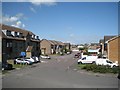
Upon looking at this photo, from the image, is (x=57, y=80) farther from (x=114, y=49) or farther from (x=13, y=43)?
(x=13, y=43)

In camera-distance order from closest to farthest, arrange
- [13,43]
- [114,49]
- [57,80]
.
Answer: [57,80], [114,49], [13,43]

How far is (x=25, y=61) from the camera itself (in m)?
46.0

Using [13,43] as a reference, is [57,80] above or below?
below

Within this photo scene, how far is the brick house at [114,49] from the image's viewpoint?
4396 cm

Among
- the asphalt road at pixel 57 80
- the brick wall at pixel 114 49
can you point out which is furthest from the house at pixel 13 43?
the asphalt road at pixel 57 80

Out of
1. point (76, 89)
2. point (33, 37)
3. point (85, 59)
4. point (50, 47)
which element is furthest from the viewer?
point (50, 47)

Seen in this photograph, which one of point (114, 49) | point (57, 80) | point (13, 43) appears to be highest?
point (13, 43)

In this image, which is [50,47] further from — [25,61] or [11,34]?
[25,61]

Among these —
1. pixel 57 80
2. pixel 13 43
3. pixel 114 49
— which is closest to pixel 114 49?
pixel 114 49

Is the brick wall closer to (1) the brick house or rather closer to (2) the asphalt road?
(1) the brick house

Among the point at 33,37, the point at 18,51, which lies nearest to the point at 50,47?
the point at 33,37

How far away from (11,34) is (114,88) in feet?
136

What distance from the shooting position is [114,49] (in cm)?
4503

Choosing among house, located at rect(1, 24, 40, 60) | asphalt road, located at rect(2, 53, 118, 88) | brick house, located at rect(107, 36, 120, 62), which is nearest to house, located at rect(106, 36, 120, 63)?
brick house, located at rect(107, 36, 120, 62)
